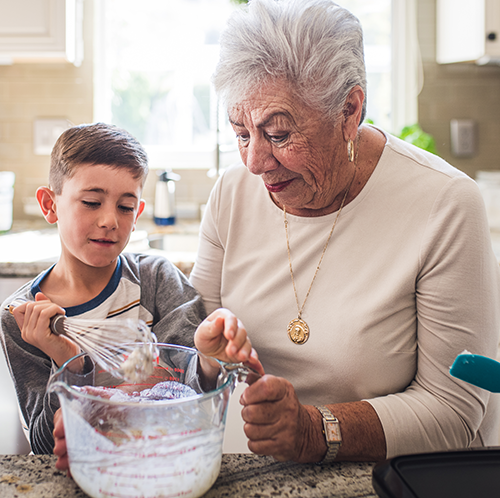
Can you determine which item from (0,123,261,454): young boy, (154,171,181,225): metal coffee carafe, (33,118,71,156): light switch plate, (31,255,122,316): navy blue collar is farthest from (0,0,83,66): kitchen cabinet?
(31,255,122,316): navy blue collar

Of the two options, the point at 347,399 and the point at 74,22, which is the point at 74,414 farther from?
the point at 74,22

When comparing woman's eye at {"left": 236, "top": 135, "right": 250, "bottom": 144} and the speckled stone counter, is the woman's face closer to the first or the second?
woman's eye at {"left": 236, "top": 135, "right": 250, "bottom": 144}

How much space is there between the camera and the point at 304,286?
998 mm

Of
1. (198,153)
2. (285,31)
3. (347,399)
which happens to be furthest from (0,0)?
(347,399)

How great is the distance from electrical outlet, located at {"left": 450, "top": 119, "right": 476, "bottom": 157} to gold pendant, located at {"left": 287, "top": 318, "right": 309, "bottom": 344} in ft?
6.06

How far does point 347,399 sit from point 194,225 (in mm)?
1564

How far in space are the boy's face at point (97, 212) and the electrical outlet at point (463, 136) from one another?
194 centimetres

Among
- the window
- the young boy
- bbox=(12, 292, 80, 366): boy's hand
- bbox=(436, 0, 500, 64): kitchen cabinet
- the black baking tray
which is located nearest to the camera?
the black baking tray

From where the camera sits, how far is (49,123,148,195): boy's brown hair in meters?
0.98

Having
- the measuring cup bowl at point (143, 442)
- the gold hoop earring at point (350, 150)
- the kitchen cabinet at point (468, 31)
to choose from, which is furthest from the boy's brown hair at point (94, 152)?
the kitchen cabinet at point (468, 31)

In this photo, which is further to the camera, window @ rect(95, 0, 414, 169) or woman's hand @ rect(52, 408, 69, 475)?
window @ rect(95, 0, 414, 169)

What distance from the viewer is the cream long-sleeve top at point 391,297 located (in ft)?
2.76

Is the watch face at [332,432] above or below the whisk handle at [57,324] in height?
below

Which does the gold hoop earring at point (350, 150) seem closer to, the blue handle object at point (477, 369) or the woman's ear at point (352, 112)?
the woman's ear at point (352, 112)
